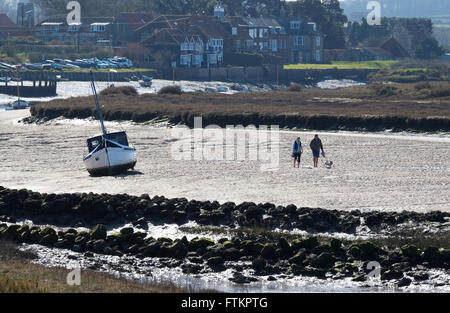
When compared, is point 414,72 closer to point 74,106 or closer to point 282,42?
point 282,42

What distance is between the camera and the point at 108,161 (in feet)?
125

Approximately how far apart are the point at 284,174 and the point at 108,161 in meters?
7.87

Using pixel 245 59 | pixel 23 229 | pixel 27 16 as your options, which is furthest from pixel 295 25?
pixel 23 229

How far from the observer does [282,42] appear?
157 m

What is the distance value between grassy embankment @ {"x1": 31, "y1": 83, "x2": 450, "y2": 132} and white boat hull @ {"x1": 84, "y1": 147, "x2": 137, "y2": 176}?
19.3m

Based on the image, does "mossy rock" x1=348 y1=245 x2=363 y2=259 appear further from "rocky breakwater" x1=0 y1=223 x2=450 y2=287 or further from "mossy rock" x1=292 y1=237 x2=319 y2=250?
"mossy rock" x1=292 y1=237 x2=319 y2=250

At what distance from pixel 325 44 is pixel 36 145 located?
12838 cm

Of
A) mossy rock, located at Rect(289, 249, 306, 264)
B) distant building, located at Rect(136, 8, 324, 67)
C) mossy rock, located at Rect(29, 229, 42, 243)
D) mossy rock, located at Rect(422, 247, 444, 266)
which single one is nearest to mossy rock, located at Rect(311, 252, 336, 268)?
mossy rock, located at Rect(289, 249, 306, 264)

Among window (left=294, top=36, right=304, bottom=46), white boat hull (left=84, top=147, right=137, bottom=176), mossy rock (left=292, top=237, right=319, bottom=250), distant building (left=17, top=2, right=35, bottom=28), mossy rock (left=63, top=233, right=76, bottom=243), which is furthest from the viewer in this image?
distant building (left=17, top=2, right=35, bottom=28)

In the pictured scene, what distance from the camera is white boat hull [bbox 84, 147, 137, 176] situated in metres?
38.0

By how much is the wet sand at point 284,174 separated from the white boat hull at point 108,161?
49 centimetres

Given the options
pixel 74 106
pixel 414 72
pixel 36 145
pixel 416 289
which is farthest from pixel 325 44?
pixel 416 289

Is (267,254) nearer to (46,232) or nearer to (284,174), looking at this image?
(46,232)

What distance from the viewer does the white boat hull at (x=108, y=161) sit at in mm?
37969
